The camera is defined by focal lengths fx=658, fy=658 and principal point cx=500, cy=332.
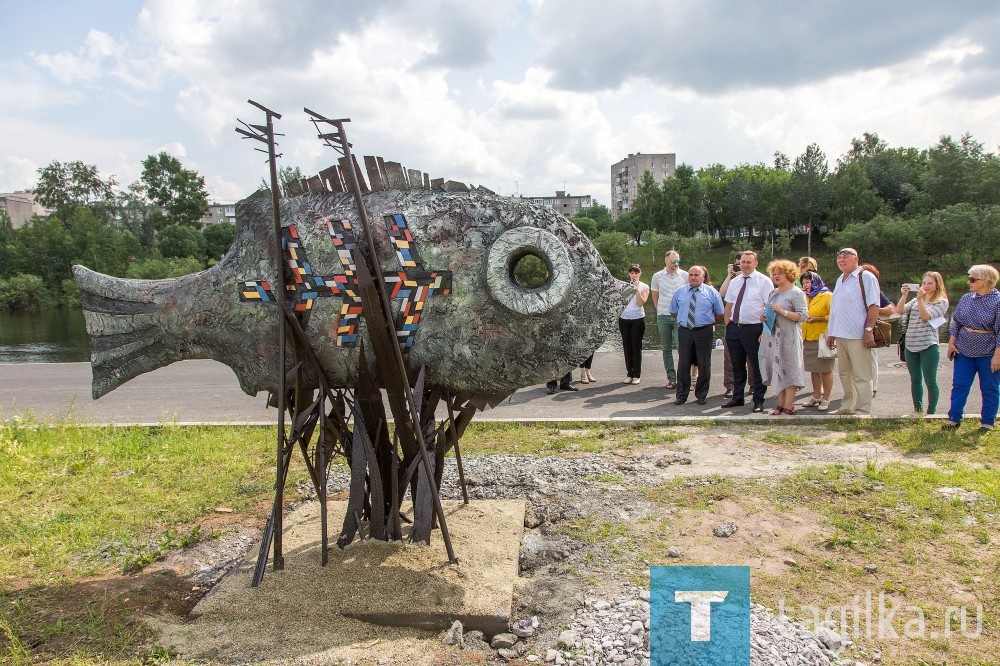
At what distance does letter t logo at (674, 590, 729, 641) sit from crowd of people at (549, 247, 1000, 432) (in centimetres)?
392

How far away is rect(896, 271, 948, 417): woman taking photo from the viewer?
7.11 m

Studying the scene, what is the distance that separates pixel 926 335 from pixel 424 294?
6187 mm

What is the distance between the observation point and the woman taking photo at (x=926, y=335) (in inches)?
280

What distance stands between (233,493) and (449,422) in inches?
107

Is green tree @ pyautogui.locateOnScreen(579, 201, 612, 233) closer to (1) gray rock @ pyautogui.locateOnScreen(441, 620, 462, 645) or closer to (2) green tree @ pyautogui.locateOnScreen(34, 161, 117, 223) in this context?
(2) green tree @ pyautogui.locateOnScreen(34, 161, 117, 223)

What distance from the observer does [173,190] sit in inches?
2440

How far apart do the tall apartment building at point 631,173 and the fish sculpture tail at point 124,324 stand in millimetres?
96255

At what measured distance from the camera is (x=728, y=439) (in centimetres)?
681

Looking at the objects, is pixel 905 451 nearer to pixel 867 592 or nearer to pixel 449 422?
pixel 867 592

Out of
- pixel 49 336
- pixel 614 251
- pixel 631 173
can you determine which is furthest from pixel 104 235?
pixel 631 173

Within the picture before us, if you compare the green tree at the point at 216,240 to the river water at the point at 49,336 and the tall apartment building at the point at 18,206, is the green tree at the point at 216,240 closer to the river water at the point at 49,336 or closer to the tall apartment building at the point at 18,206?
the river water at the point at 49,336

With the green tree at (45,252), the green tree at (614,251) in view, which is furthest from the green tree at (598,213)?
the green tree at (45,252)

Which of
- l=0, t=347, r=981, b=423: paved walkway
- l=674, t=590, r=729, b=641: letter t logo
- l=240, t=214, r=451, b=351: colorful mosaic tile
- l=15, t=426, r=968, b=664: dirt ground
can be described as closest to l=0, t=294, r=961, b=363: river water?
l=0, t=347, r=981, b=423: paved walkway

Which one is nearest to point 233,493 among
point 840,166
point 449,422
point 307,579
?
point 307,579
